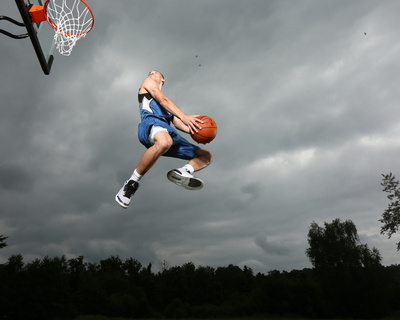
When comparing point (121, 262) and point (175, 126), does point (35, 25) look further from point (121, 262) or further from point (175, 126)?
point (121, 262)

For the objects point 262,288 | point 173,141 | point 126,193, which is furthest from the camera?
point 262,288

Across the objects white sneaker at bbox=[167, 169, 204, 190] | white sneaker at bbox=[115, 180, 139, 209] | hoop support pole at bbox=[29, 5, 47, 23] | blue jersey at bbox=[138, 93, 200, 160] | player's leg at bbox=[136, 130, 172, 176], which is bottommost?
white sneaker at bbox=[115, 180, 139, 209]

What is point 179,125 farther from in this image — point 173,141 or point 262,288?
point 262,288

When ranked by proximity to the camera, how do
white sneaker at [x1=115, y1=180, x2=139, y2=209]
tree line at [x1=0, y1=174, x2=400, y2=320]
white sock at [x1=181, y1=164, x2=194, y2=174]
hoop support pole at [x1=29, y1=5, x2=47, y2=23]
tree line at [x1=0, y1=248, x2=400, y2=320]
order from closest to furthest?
white sneaker at [x1=115, y1=180, x2=139, y2=209] → white sock at [x1=181, y1=164, x2=194, y2=174] → hoop support pole at [x1=29, y1=5, x2=47, y2=23] → tree line at [x1=0, y1=248, x2=400, y2=320] → tree line at [x1=0, y1=174, x2=400, y2=320]

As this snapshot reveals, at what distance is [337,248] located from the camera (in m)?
44.9

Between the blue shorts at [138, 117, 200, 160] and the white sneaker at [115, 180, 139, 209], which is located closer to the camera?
the white sneaker at [115, 180, 139, 209]

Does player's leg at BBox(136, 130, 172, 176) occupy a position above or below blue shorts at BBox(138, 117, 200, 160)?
below

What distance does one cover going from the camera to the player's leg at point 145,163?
4918 millimetres

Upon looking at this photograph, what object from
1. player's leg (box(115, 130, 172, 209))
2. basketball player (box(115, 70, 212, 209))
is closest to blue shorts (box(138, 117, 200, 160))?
basketball player (box(115, 70, 212, 209))

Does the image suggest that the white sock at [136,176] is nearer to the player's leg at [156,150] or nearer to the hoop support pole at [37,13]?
the player's leg at [156,150]

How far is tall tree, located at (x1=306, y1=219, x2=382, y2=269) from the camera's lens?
44.1 meters

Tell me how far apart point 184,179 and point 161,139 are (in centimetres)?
77

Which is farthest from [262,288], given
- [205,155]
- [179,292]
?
[205,155]

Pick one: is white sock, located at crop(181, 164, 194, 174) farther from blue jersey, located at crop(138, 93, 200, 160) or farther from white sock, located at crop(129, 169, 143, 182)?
white sock, located at crop(129, 169, 143, 182)
